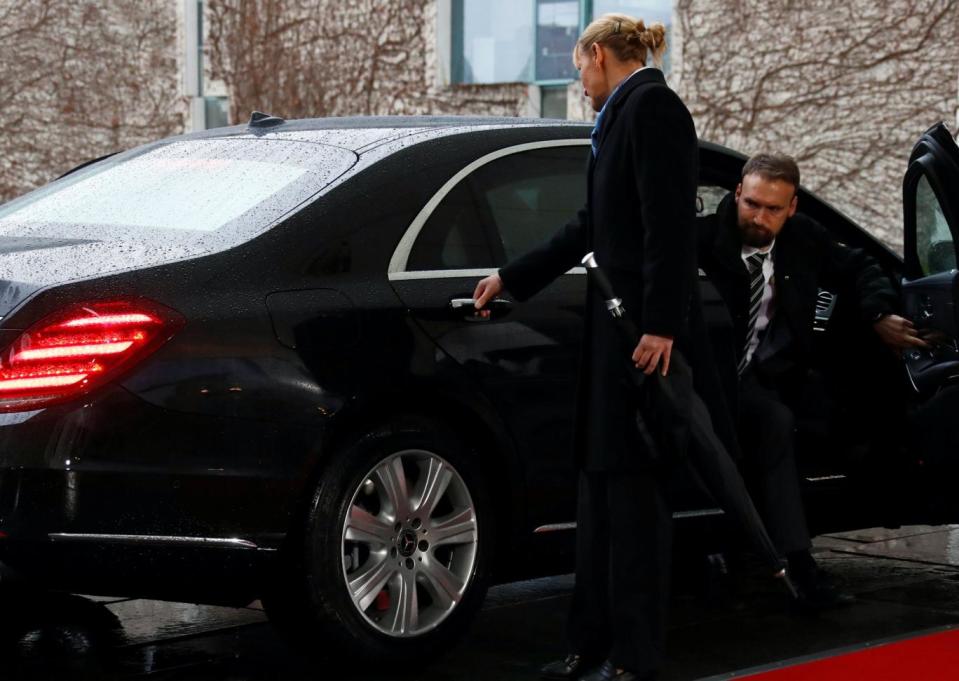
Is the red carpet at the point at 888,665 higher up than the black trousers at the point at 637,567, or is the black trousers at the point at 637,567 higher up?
the black trousers at the point at 637,567

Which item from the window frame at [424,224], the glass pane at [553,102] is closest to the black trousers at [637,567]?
the window frame at [424,224]

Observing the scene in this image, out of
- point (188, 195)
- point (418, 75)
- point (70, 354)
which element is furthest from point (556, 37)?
point (70, 354)

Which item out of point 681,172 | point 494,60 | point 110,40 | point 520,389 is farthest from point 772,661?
point 110,40

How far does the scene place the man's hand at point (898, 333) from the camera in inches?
215

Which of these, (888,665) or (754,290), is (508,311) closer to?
(754,290)

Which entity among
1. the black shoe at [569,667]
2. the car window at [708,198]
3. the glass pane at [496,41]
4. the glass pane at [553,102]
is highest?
the glass pane at [496,41]

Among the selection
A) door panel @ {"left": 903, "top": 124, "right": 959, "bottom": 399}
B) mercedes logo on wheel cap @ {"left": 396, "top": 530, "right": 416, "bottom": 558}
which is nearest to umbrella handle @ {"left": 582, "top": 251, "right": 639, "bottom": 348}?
mercedes logo on wheel cap @ {"left": 396, "top": 530, "right": 416, "bottom": 558}

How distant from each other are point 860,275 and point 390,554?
2042mm

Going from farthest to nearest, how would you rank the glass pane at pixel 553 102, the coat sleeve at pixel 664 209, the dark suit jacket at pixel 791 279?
1. the glass pane at pixel 553 102
2. the dark suit jacket at pixel 791 279
3. the coat sleeve at pixel 664 209

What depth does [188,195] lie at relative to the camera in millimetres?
4770

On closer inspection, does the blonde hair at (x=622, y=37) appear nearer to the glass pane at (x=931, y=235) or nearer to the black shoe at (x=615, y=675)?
the glass pane at (x=931, y=235)

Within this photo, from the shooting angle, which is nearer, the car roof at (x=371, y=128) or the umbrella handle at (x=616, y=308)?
the umbrella handle at (x=616, y=308)

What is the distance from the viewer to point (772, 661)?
487 cm

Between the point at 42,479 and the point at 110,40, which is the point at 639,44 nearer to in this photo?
the point at 42,479
